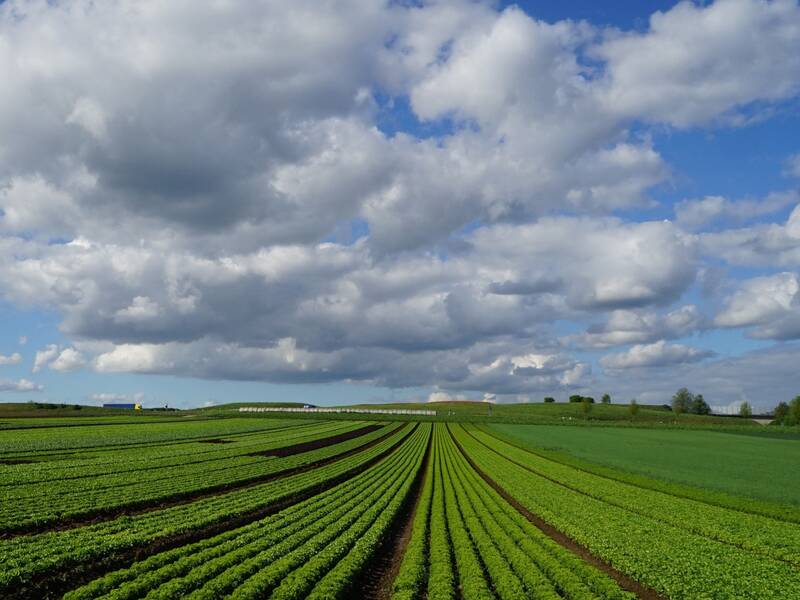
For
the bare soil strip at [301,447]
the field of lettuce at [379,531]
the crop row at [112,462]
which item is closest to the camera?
the field of lettuce at [379,531]

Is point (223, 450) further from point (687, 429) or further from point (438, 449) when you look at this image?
point (687, 429)

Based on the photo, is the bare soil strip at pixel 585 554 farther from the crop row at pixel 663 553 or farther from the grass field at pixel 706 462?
the grass field at pixel 706 462

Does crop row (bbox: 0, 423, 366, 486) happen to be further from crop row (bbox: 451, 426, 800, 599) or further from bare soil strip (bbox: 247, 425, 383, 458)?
crop row (bbox: 451, 426, 800, 599)

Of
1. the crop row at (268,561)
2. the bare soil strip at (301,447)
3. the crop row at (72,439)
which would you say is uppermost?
the crop row at (268,561)

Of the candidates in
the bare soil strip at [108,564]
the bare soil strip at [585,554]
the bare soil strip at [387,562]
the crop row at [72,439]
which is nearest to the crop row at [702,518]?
the bare soil strip at [585,554]

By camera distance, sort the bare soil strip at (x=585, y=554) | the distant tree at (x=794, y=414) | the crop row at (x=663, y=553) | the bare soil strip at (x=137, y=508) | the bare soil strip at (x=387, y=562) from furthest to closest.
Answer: the distant tree at (x=794, y=414) → the bare soil strip at (x=137, y=508) → the bare soil strip at (x=585, y=554) → the bare soil strip at (x=387, y=562) → the crop row at (x=663, y=553)

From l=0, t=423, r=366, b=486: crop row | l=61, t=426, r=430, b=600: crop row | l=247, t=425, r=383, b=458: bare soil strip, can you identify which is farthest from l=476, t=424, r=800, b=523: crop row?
l=0, t=423, r=366, b=486: crop row

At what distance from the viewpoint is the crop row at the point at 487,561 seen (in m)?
18.7

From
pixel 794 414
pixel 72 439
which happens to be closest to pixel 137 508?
pixel 72 439

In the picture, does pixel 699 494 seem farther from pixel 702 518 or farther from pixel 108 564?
pixel 108 564

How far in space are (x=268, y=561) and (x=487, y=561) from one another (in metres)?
8.37

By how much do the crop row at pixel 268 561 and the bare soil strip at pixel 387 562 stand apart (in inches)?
22.3

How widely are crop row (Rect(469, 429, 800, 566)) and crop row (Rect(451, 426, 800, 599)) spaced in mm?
766

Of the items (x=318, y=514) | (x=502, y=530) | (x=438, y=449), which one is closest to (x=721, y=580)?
(x=502, y=530)
